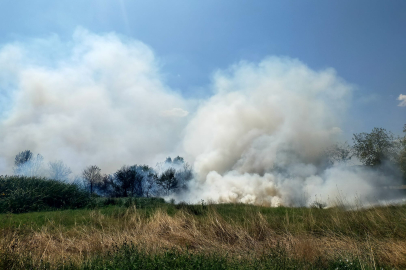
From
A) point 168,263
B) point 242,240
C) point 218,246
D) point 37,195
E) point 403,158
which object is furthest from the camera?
point 403,158

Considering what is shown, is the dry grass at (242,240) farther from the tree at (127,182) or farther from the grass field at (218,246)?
the tree at (127,182)

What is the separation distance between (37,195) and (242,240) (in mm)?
20204

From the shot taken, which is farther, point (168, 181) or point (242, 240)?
point (168, 181)

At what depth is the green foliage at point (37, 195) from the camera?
2073 centimetres

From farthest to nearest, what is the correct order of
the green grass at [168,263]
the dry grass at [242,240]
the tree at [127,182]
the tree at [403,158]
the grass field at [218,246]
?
the tree at [127,182], the tree at [403,158], the dry grass at [242,240], the grass field at [218,246], the green grass at [168,263]

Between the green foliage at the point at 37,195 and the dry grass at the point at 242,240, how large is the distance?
11196 millimetres

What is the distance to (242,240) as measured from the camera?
9688 mm

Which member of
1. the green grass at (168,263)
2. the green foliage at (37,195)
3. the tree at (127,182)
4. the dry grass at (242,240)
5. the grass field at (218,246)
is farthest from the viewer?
the tree at (127,182)

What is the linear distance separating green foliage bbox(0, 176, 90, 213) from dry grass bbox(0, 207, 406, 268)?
36.7 feet

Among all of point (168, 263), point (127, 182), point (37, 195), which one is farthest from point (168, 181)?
point (168, 263)

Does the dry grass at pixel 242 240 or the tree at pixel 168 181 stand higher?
the tree at pixel 168 181

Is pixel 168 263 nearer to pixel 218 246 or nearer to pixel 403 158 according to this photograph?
pixel 218 246

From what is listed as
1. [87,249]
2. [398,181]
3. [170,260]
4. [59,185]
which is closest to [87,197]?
[59,185]

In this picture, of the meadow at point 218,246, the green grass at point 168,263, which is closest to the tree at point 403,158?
the meadow at point 218,246
